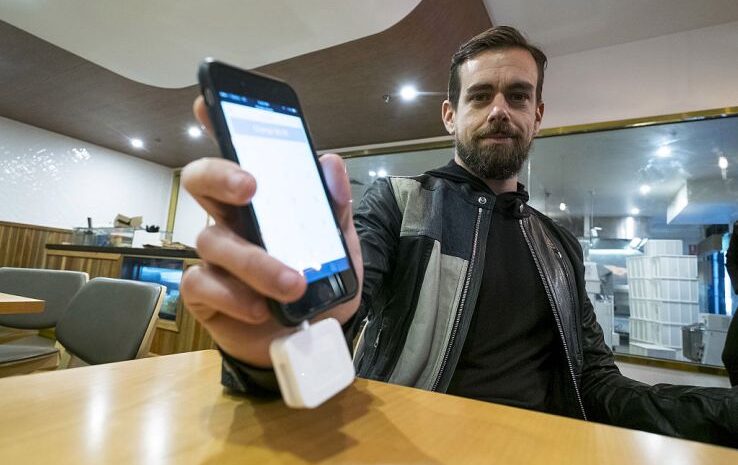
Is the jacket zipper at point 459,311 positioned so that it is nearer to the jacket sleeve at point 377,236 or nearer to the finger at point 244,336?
the jacket sleeve at point 377,236

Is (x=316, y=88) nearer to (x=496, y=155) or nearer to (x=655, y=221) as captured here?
(x=496, y=155)

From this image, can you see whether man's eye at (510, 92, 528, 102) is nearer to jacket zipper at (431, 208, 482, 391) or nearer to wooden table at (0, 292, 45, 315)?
jacket zipper at (431, 208, 482, 391)

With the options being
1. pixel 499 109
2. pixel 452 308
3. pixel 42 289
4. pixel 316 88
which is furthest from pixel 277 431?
pixel 316 88

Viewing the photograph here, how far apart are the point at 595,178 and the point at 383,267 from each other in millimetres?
2461

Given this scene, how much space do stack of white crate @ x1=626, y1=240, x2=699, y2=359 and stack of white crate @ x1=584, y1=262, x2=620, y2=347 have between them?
0.11 m

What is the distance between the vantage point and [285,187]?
36cm

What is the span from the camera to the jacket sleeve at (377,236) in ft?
2.28

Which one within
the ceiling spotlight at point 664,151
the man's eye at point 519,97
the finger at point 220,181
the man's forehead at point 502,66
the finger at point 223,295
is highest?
the ceiling spotlight at point 664,151

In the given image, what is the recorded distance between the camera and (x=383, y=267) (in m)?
0.73

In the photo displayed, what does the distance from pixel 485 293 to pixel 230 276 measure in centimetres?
64

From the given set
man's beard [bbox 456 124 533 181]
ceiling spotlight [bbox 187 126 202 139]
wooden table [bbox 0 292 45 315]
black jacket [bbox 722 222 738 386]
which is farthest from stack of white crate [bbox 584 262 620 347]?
ceiling spotlight [bbox 187 126 202 139]

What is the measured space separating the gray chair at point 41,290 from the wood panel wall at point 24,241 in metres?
3.63

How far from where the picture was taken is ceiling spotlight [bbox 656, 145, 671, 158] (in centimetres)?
232

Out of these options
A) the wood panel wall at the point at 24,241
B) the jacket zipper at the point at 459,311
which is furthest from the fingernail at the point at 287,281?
the wood panel wall at the point at 24,241
